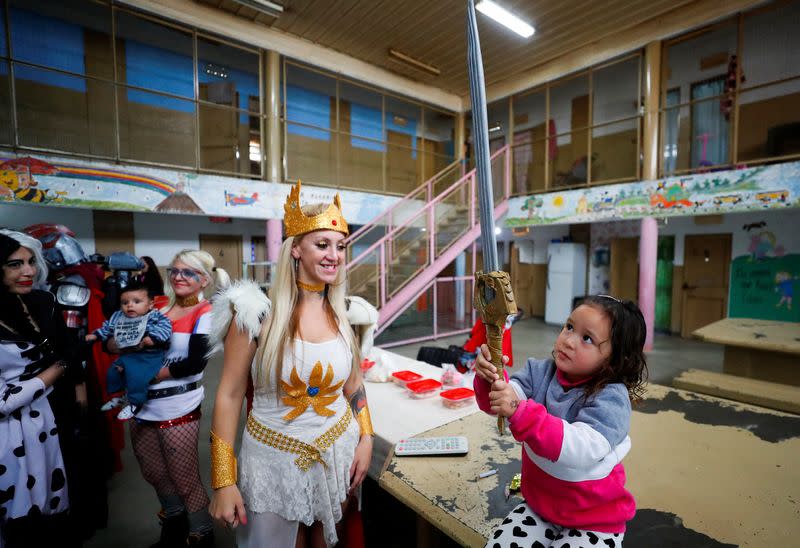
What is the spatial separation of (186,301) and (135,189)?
4728 millimetres

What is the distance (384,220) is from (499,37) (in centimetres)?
447

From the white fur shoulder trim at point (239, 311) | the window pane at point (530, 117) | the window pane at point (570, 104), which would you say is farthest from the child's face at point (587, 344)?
the window pane at point (530, 117)

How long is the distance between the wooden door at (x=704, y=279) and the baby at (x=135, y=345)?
33.3 feet

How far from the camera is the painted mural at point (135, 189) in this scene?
5.03 meters

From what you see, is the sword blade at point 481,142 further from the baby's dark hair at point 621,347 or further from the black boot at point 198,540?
the black boot at point 198,540

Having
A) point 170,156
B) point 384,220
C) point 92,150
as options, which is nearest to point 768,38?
point 384,220

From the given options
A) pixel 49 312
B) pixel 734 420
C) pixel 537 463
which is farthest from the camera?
pixel 734 420

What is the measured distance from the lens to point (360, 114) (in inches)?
430

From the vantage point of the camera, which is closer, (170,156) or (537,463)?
(537,463)

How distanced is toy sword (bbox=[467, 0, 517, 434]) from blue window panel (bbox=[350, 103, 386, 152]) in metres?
10.2

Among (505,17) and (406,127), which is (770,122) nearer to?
(505,17)

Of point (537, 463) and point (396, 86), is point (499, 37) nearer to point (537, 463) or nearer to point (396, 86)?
point (396, 86)

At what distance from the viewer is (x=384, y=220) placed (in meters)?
8.98

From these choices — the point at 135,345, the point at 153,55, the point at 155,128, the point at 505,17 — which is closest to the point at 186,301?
the point at 135,345
